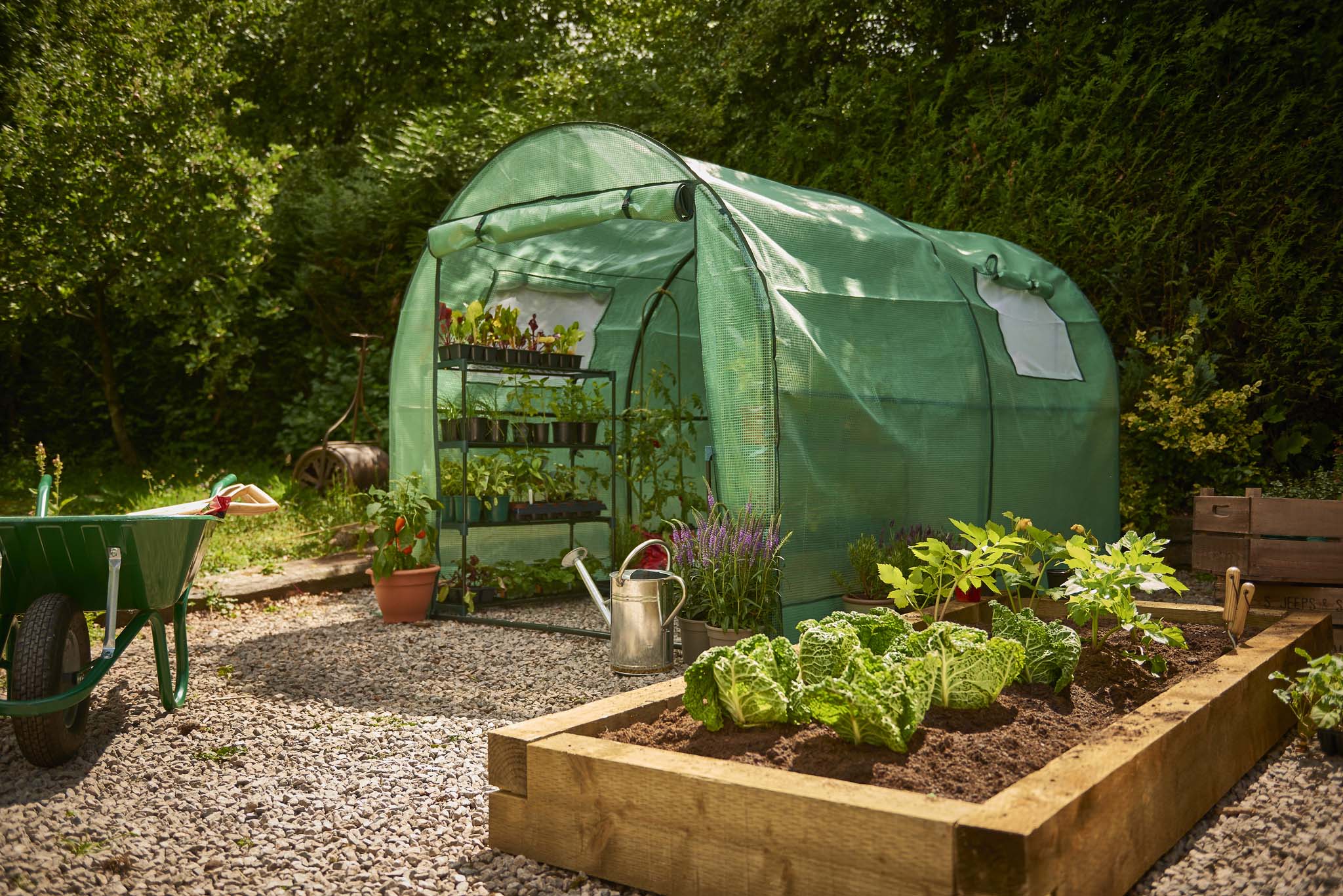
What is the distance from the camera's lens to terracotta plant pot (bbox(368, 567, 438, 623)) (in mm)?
5152

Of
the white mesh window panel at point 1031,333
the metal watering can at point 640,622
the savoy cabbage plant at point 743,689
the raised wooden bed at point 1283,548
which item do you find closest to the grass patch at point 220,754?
the metal watering can at point 640,622

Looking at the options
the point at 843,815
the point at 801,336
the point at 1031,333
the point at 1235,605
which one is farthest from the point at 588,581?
the point at 1031,333

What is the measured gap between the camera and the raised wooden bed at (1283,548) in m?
3.91

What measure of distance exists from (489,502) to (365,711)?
6.81 ft

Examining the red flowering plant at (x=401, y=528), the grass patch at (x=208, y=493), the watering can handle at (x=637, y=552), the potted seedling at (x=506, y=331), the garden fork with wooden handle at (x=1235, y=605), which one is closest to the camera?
the garden fork with wooden handle at (x=1235, y=605)

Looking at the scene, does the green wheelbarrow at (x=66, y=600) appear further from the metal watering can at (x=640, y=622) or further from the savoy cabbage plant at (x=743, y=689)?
the savoy cabbage plant at (x=743, y=689)

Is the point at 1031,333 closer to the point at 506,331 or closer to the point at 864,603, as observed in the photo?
the point at 864,603

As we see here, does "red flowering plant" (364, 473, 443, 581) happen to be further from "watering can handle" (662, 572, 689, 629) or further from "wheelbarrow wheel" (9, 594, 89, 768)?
"wheelbarrow wheel" (9, 594, 89, 768)

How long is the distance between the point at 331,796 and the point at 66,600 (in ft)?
3.21

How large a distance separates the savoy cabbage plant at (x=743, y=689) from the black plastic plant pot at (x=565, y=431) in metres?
3.44

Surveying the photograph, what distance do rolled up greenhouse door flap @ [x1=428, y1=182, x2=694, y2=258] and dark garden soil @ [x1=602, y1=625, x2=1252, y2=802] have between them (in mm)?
2496

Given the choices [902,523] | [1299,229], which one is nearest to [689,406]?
[902,523]

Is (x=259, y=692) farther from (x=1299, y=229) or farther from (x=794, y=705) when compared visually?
(x=1299, y=229)

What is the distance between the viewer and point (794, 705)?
92.4 inches
